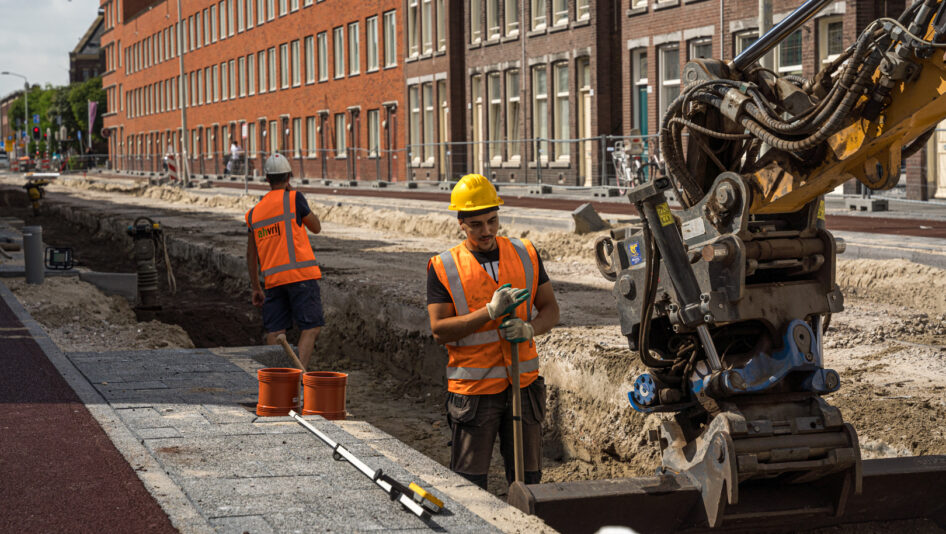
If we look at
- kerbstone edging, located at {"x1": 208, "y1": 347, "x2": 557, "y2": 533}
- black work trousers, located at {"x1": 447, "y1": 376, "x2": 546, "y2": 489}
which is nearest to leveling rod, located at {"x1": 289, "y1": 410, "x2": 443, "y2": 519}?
kerbstone edging, located at {"x1": 208, "y1": 347, "x2": 557, "y2": 533}

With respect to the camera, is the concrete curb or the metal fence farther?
the metal fence

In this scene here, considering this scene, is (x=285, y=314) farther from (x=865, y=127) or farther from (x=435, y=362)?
(x=865, y=127)

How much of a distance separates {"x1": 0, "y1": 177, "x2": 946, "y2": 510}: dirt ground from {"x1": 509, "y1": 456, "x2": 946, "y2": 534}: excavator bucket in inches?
55.9


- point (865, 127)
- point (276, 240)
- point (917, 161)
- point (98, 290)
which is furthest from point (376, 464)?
point (917, 161)

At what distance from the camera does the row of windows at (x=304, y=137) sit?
160 ft

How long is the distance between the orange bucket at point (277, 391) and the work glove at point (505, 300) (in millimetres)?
2561

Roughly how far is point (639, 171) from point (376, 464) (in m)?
22.4

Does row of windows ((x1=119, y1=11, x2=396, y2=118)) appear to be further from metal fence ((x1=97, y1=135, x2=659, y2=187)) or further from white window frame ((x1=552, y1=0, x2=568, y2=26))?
white window frame ((x1=552, y1=0, x2=568, y2=26))

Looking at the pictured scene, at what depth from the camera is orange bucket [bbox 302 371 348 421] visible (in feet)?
24.9

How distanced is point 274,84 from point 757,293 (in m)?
56.6

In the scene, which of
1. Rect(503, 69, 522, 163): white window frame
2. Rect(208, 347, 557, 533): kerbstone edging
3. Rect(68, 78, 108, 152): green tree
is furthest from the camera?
Rect(68, 78, 108, 152): green tree

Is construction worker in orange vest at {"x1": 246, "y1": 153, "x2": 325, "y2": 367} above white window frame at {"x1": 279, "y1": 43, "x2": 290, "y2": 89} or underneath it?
underneath

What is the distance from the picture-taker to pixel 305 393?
770 centimetres

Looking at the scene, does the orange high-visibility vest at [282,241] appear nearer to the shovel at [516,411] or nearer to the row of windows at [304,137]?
the shovel at [516,411]
